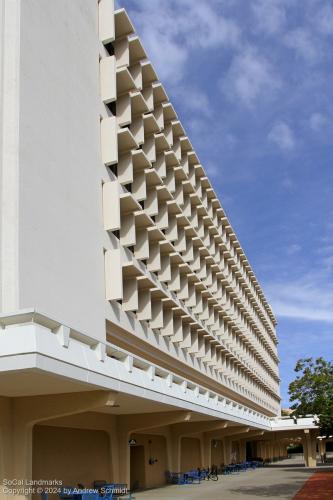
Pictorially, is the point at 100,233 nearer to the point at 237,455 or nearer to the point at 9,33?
the point at 9,33

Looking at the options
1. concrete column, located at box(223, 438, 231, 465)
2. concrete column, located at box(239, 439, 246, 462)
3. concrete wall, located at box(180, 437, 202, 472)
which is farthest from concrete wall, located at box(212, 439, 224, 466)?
concrete column, located at box(239, 439, 246, 462)

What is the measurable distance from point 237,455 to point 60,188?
150ft

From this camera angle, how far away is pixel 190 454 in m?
41.2

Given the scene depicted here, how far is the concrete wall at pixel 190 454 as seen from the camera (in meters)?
39.3

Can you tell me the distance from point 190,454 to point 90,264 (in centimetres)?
2188

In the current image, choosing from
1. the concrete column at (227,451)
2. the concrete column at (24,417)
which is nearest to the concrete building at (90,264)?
the concrete column at (24,417)

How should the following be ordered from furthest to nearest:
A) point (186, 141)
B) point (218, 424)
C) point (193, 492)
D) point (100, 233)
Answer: point (186, 141) → point (218, 424) → point (193, 492) → point (100, 233)

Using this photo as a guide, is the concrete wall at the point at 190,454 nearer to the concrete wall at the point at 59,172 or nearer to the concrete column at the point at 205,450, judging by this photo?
the concrete column at the point at 205,450

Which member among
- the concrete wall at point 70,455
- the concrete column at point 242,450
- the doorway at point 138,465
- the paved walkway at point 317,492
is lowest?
the concrete column at point 242,450

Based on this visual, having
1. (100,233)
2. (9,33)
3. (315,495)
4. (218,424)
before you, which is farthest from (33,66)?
(218,424)

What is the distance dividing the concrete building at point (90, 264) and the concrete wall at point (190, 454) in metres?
0.19

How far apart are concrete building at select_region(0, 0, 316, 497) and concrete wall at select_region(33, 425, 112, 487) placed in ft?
0.23

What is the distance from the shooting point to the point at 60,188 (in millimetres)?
22641

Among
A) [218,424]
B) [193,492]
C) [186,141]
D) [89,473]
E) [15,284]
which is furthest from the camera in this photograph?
[186,141]
